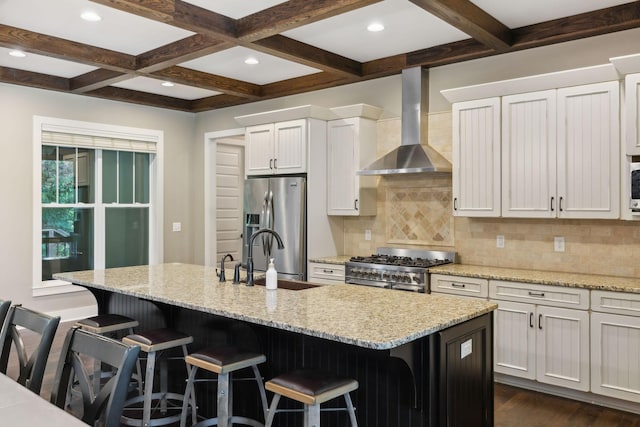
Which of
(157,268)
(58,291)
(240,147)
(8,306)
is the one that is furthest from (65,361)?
Answer: (240,147)

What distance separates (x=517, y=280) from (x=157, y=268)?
9.06 ft

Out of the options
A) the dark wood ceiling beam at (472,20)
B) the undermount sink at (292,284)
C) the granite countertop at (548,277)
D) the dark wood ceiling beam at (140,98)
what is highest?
the dark wood ceiling beam at (140,98)

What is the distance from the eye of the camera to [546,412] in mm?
3479

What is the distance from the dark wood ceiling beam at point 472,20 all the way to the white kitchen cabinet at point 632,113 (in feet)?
3.17

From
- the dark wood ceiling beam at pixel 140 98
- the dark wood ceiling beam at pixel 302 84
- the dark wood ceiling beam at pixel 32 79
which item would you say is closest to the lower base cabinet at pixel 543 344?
the dark wood ceiling beam at pixel 302 84

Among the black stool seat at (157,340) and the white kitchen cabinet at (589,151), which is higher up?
the white kitchen cabinet at (589,151)

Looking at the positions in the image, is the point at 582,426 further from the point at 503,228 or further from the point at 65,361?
the point at 65,361

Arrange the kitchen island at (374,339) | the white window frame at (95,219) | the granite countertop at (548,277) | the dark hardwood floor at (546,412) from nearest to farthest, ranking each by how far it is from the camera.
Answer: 1. the kitchen island at (374,339)
2. the dark hardwood floor at (546,412)
3. the granite countertop at (548,277)
4. the white window frame at (95,219)

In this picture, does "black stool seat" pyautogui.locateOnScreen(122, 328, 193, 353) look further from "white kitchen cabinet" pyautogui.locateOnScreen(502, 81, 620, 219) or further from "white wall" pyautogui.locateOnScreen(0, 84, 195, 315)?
"white wall" pyautogui.locateOnScreen(0, 84, 195, 315)

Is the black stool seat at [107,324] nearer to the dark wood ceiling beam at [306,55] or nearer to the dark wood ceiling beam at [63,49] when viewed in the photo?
the dark wood ceiling beam at [306,55]

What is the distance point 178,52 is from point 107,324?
2420mm

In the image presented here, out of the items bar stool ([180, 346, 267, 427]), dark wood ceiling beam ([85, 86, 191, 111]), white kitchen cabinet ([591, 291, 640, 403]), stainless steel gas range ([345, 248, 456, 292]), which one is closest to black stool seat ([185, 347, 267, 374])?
bar stool ([180, 346, 267, 427])

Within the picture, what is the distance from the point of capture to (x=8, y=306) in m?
2.41

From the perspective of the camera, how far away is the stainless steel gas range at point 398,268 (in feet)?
14.2
